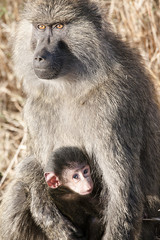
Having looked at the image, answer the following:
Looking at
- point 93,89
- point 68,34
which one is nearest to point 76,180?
point 93,89

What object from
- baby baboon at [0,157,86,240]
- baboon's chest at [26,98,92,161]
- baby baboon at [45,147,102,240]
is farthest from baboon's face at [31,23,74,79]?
baby baboon at [0,157,86,240]

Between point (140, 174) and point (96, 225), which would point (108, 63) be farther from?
point (96, 225)

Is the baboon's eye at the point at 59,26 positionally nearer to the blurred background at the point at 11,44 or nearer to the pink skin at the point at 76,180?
the blurred background at the point at 11,44

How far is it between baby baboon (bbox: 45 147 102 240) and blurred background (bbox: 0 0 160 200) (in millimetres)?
1041

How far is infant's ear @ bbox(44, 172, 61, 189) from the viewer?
3.97 meters

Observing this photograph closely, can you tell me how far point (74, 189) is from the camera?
3.94 metres

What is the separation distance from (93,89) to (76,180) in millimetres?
722

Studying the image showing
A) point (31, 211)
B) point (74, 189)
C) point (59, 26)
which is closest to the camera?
point (59, 26)

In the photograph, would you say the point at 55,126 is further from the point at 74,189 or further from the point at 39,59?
the point at 39,59

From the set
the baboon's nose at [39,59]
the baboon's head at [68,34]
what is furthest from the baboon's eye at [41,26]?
the baboon's nose at [39,59]

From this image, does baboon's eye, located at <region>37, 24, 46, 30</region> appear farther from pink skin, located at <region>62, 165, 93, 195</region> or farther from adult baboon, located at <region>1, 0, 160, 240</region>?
pink skin, located at <region>62, 165, 93, 195</region>

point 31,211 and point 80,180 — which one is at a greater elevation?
point 80,180

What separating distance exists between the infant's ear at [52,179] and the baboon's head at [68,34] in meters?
0.78

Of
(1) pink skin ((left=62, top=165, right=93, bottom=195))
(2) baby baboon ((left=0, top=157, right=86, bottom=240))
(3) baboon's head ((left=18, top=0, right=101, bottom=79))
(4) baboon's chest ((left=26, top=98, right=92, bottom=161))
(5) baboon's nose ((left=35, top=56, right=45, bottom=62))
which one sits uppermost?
(3) baboon's head ((left=18, top=0, right=101, bottom=79))
